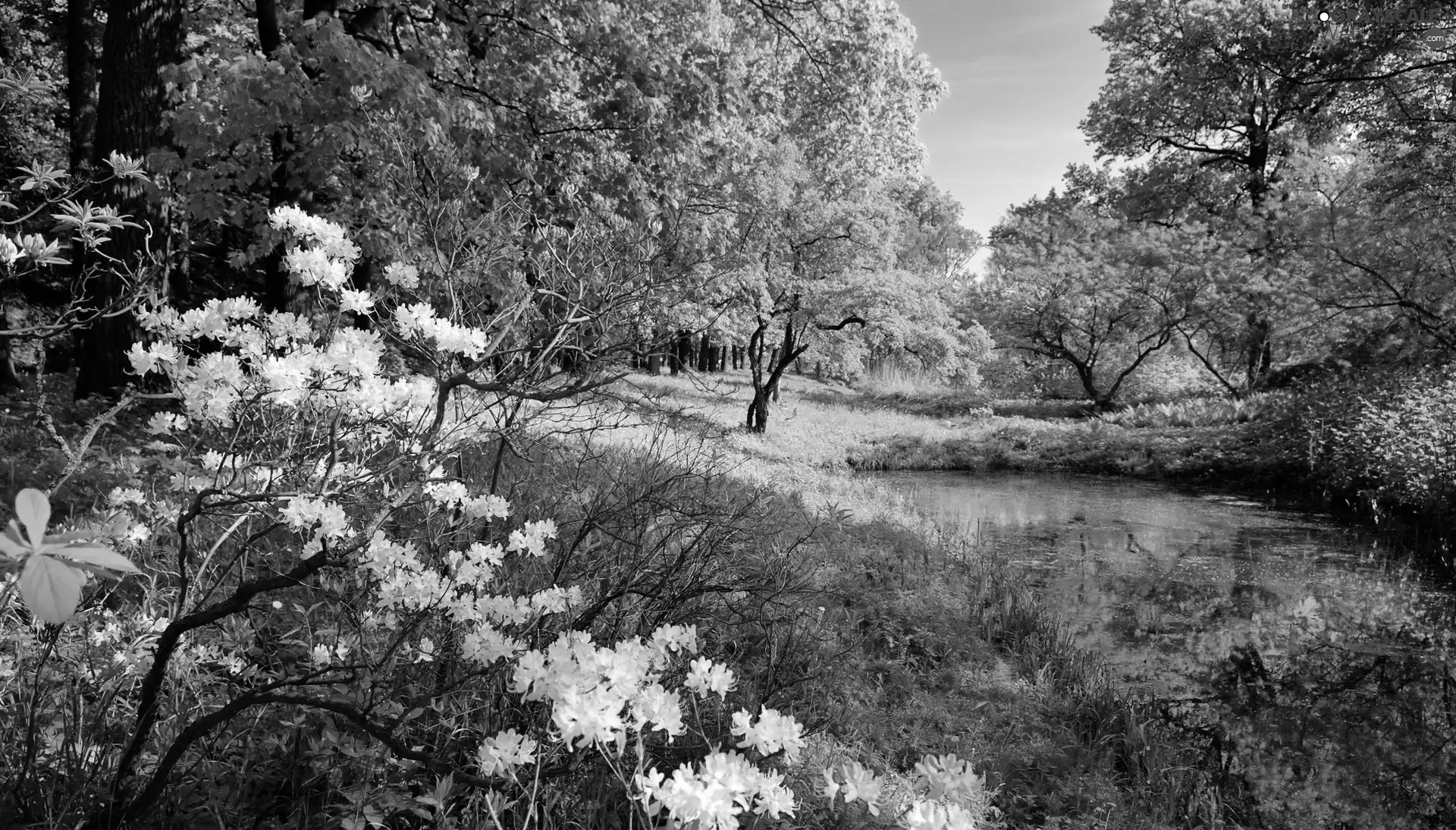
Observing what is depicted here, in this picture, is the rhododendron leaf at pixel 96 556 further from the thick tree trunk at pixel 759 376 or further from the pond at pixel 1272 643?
the thick tree trunk at pixel 759 376

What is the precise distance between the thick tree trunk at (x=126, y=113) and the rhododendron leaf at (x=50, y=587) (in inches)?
285

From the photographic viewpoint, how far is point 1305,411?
616 inches

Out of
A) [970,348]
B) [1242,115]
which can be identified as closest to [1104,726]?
[970,348]

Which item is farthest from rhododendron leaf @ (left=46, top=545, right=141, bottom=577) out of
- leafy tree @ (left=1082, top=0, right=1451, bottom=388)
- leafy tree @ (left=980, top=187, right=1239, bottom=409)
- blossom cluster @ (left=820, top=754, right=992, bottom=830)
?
leafy tree @ (left=980, top=187, right=1239, bottom=409)

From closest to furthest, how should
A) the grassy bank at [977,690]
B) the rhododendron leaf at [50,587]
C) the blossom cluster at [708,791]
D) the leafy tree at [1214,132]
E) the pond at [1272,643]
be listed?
the rhododendron leaf at [50,587], the blossom cluster at [708,791], the grassy bank at [977,690], the pond at [1272,643], the leafy tree at [1214,132]

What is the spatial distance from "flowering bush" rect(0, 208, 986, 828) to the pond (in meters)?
3.96

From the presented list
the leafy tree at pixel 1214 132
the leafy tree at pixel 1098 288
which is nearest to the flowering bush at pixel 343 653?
the leafy tree at pixel 1214 132

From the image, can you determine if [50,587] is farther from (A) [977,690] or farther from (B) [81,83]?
(B) [81,83]

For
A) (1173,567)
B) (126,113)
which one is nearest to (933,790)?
(126,113)

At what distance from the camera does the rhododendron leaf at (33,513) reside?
842mm

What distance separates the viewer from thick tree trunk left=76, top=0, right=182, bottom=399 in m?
6.80

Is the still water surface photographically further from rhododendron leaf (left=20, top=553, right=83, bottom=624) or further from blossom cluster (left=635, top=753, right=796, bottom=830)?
rhododendron leaf (left=20, top=553, right=83, bottom=624)

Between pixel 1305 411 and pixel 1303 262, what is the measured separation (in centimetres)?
510

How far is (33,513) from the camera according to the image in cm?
86
